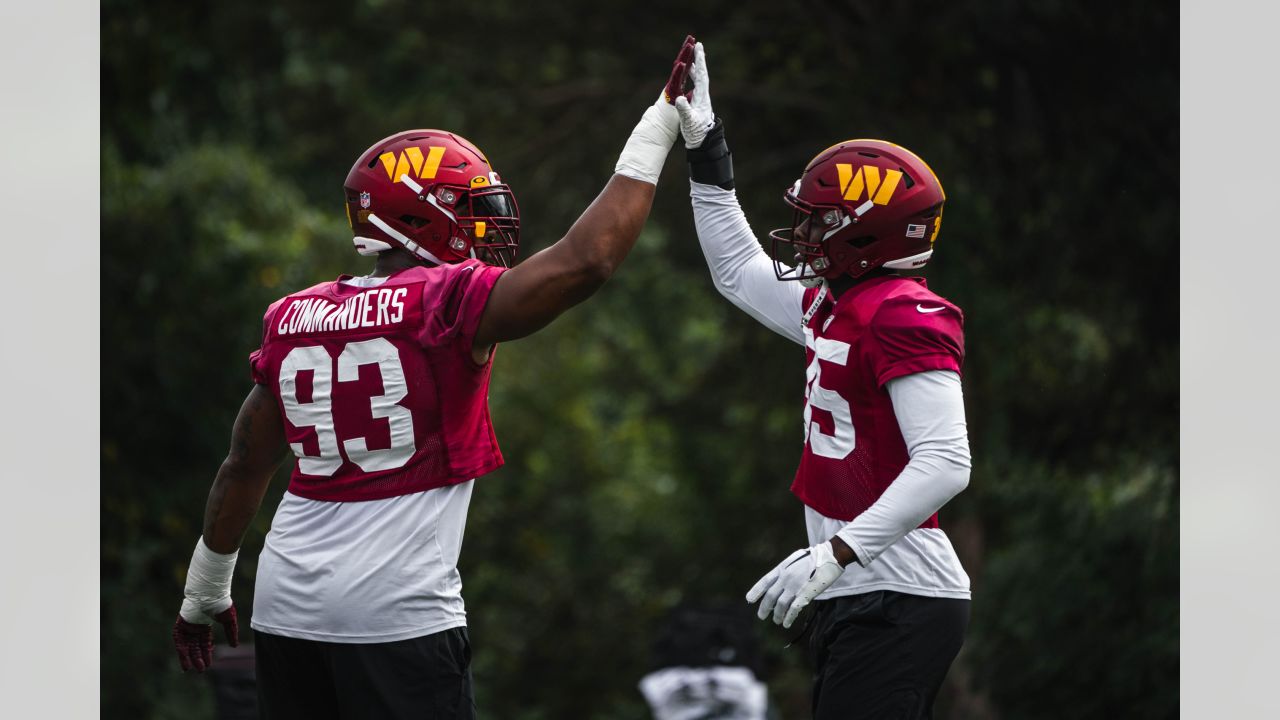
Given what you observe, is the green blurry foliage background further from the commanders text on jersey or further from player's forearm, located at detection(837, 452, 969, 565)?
the commanders text on jersey

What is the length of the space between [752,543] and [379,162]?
8.49m

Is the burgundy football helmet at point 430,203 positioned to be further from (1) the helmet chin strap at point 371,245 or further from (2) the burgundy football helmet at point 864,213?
(2) the burgundy football helmet at point 864,213

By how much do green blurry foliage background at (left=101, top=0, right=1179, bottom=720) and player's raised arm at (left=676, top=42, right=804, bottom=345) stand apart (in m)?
5.70

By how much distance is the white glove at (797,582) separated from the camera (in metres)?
3.72

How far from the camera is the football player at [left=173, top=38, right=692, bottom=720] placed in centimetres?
384

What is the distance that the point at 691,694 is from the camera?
6211 mm

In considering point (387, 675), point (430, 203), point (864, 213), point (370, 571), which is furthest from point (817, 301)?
point (387, 675)

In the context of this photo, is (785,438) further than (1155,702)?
Yes

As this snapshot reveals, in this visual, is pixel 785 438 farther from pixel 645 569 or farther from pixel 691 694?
pixel 691 694

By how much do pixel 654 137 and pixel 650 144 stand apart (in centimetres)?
4

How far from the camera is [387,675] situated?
3.84m

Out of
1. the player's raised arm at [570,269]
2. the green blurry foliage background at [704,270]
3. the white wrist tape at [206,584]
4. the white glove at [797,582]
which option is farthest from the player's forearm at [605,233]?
the green blurry foliage background at [704,270]

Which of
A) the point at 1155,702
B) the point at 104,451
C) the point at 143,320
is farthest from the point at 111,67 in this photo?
the point at 1155,702

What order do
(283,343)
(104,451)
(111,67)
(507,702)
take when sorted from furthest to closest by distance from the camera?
(507,702)
(111,67)
(104,451)
(283,343)
